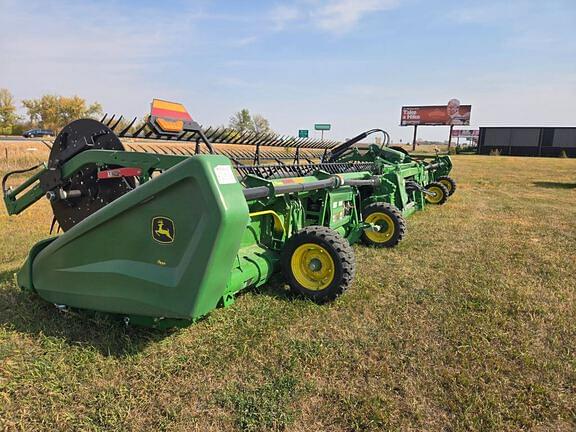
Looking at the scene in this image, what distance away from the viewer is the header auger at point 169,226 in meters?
2.38

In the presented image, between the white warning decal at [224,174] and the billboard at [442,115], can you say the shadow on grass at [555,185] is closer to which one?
the white warning decal at [224,174]

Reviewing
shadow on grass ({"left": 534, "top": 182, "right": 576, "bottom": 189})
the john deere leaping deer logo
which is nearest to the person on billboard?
shadow on grass ({"left": 534, "top": 182, "right": 576, "bottom": 189})

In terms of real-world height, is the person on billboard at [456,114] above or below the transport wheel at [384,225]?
above

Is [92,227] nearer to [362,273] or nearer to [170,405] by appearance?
[170,405]

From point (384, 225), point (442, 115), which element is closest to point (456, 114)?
point (442, 115)

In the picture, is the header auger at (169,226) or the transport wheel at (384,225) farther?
the transport wheel at (384,225)

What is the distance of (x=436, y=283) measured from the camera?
4359 mm

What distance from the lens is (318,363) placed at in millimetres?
2787

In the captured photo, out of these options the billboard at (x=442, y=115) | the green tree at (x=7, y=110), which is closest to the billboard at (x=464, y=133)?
the billboard at (x=442, y=115)

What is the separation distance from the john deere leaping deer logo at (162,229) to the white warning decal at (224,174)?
0.40 metres

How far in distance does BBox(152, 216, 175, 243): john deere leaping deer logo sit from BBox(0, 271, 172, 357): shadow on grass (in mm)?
884

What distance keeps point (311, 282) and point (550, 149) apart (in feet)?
187

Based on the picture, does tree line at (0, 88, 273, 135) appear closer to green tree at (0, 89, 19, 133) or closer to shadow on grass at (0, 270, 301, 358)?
green tree at (0, 89, 19, 133)

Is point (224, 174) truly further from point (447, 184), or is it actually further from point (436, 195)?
point (447, 184)
